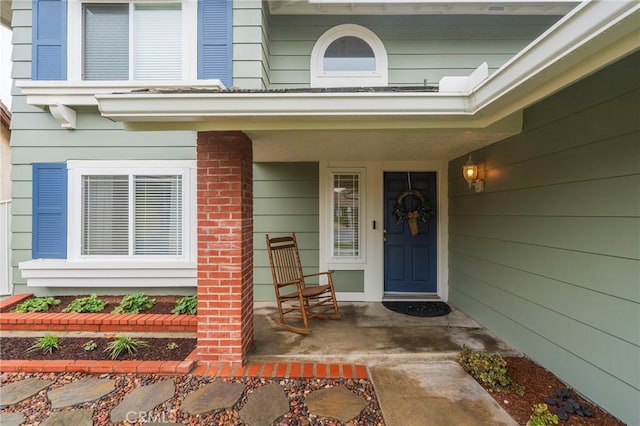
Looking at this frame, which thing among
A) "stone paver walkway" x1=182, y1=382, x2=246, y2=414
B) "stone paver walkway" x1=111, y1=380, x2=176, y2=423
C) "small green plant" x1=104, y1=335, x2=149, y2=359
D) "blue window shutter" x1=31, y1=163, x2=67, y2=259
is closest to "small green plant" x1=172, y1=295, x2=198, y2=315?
"small green plant" x1=104, y1=335, x2=149, y2=359

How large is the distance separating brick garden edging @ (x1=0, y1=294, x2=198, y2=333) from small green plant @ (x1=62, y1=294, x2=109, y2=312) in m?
0.26

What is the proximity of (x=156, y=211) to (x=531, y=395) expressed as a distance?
424cm

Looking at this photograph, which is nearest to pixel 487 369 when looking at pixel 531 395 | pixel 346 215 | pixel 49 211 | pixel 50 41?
pixel 531 395

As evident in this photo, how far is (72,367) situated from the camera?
235 cm

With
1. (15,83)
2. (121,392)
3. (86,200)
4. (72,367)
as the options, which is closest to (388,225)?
(121,392)

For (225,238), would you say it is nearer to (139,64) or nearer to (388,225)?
(388,225)

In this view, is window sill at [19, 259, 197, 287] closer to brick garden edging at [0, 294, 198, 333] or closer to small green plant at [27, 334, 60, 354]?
brick garden edging at [0, 294, 198, 333]

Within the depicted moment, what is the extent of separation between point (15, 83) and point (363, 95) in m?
4.66

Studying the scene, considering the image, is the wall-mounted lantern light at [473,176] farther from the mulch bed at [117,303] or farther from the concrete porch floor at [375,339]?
the mulch bed at [117,303]

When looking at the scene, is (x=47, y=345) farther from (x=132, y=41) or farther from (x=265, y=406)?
(x=132, y=41)

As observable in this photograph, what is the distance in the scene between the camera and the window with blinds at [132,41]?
12.1 feet

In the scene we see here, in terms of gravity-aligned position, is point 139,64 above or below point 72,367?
above

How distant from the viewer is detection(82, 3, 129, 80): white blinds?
372 centimetres

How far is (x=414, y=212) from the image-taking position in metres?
4.02
